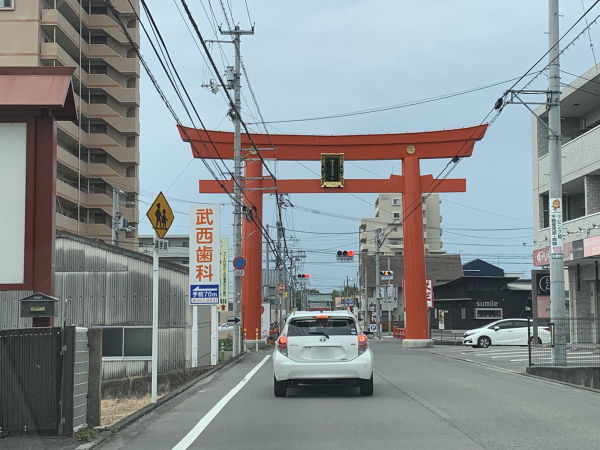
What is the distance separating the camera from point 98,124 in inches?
2223

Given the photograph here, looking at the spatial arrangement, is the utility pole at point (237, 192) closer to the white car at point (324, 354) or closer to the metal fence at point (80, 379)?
the white car at point (324, 354)

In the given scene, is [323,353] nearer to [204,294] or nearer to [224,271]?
[204,294]

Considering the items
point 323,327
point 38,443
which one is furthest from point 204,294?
point 38,443

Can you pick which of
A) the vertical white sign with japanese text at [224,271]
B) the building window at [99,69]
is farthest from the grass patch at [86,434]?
the building window at [99,69]

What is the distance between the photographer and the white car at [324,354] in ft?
41.7

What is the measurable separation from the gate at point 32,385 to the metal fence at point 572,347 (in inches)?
524

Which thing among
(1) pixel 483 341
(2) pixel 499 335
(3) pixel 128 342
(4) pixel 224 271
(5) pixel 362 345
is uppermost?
(4) pixel 224 271

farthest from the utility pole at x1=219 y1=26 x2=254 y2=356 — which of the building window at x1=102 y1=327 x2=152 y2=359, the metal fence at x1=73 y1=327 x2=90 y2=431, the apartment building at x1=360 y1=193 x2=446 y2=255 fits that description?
the apartment building at x1=360 y1=193 x2=446 y2=255

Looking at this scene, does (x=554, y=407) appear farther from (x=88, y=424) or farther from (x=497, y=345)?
(x=497, y=345)

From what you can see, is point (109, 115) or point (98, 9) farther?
point (98, 9)

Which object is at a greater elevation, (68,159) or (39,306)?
(68,159)

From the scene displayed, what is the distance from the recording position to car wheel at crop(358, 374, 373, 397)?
1309 centimetres

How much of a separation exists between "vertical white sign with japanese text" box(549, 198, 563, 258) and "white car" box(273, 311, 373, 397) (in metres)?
8.05

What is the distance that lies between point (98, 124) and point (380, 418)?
165ft
